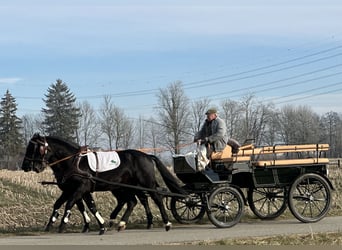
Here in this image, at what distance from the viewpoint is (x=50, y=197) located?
18359mm

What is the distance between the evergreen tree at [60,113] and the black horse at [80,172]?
45.7 metres

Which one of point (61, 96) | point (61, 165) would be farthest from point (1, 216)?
point (61, 96)

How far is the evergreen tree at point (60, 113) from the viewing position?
61.2 metres

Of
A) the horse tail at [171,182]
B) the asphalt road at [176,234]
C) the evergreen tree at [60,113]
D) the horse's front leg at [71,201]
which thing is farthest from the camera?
the evergreen tree at [60,113]

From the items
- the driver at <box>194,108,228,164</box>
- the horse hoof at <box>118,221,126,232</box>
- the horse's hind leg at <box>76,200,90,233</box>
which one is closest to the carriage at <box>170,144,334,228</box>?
the driver at <box>194,108,228,164</box>

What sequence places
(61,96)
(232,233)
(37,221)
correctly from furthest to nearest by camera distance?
(61,96)
(37,221)
(232,233)

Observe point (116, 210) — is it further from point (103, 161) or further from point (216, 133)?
point (216, 133)

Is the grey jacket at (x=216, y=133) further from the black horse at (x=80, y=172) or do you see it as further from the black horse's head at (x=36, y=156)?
the black horse's head at (x=36, y=156)

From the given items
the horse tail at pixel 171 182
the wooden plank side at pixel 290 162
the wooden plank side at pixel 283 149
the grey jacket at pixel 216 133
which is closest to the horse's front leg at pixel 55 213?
the horse tail at pixel 171 182

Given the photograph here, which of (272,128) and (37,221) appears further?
(272,128)

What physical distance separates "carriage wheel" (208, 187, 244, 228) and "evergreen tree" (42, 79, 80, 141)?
1807 inches

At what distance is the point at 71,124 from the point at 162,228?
51.6m

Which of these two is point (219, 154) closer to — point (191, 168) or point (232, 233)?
point (191, 168)

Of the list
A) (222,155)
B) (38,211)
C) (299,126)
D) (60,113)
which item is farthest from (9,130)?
(222,155)
